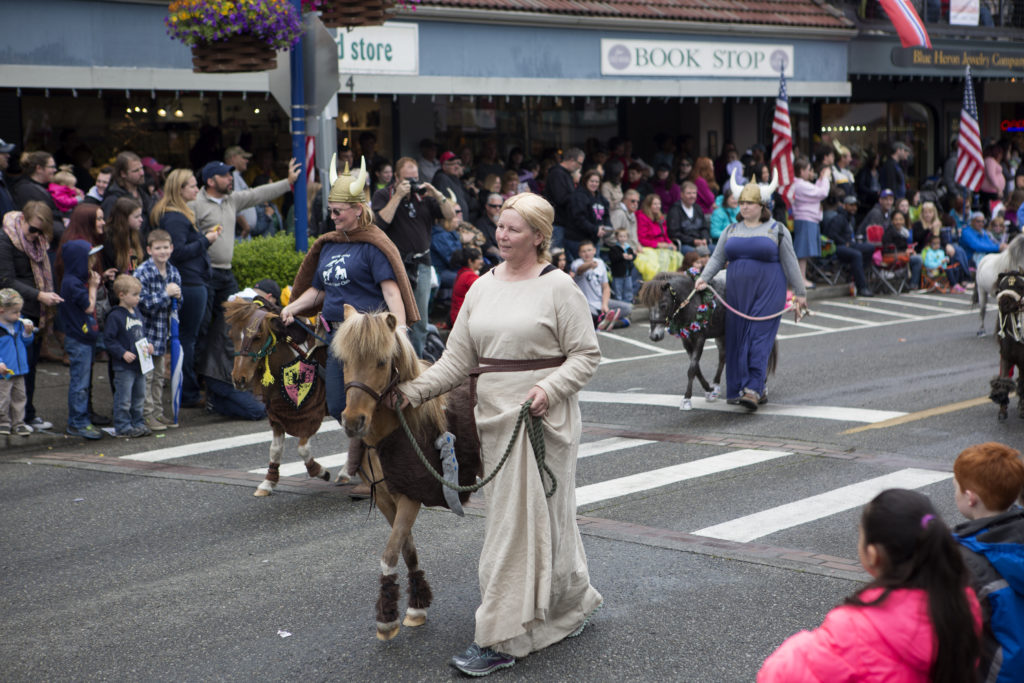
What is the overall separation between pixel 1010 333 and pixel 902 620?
27.0 feet

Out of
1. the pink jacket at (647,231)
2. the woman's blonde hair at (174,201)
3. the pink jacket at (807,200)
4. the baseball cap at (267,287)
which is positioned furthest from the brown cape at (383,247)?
the pink jacket at (807,200)

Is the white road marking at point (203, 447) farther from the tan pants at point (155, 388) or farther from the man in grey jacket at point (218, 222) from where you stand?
the man in grey jacket at point (218, 222)

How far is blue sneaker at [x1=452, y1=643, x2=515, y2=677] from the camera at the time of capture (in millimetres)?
5387

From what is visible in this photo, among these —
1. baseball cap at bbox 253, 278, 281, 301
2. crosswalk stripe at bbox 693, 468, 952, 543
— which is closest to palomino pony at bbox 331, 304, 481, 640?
crosswalk stripe at bbox 693, 468, 952, 543

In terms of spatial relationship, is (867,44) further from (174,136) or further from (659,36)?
(174,136)

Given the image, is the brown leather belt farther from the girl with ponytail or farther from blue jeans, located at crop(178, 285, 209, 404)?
blue jeans, located at crop(178, 285, 209, 404)

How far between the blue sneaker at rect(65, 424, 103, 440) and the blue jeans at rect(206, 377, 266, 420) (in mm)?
1249

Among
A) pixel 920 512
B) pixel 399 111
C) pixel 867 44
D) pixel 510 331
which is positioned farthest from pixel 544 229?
pixel 867 44

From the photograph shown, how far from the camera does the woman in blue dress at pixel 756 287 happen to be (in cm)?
1152

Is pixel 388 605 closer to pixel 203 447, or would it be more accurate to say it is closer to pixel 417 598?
pixel 417 598

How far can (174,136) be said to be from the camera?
1773 centimetres

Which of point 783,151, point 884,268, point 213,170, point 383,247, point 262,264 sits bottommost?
point 884,268

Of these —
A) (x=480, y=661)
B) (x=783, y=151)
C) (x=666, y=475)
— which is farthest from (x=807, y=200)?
(x=480, y=661)

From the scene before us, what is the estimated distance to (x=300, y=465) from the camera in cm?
977
